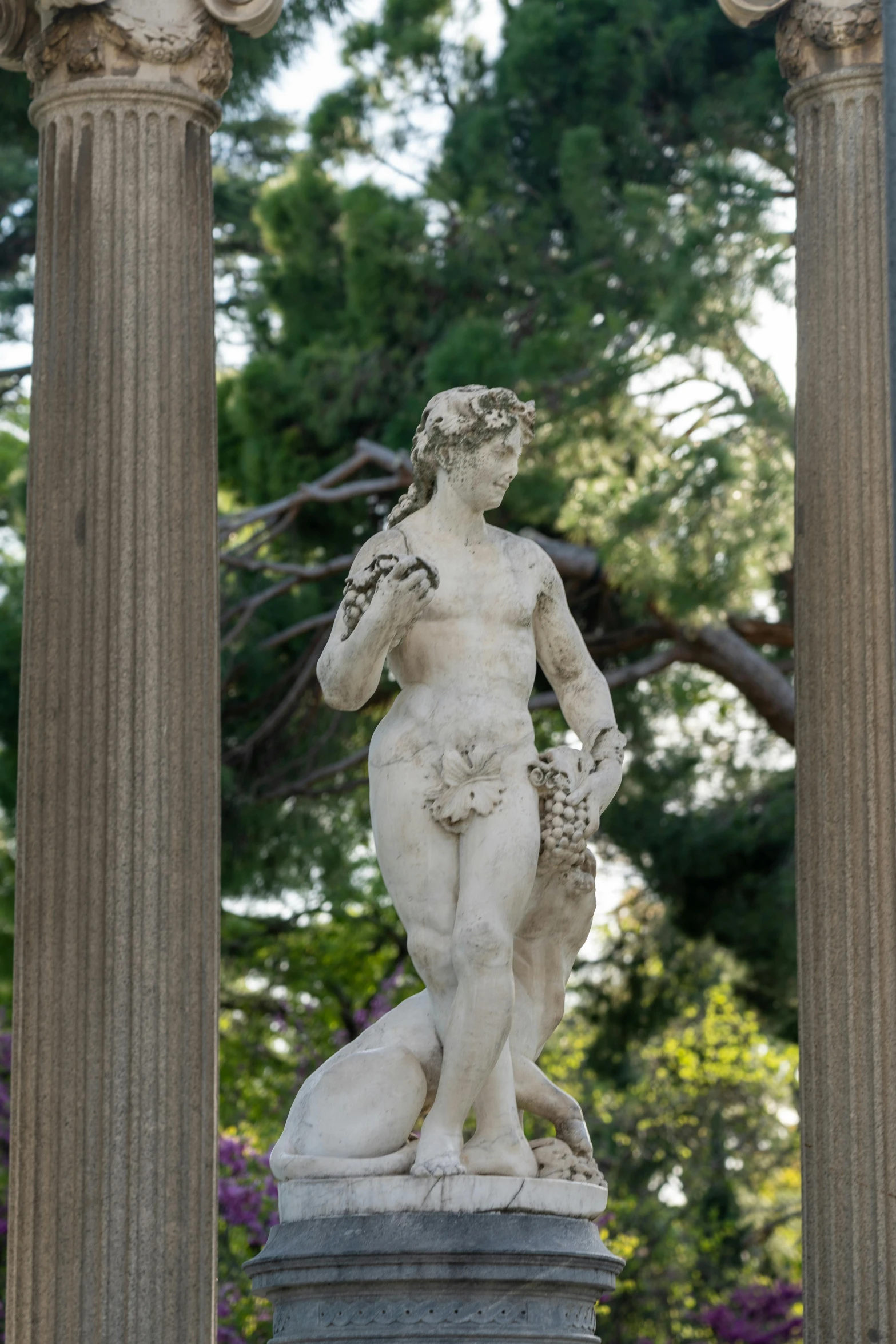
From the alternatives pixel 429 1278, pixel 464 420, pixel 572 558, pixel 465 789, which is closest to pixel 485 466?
pixel 464 420

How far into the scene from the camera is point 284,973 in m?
26.0

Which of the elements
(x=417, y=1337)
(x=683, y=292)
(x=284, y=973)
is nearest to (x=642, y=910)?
(x=284, y=973)

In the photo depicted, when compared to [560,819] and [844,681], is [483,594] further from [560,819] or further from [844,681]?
[844,681]

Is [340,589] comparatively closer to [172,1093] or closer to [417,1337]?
[172,1093]

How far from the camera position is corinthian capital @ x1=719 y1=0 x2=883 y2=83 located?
12.3m

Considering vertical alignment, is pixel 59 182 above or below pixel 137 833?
above

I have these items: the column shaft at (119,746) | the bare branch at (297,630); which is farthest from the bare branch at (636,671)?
the column shaft at (119,746)

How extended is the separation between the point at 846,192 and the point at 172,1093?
18.0 ft

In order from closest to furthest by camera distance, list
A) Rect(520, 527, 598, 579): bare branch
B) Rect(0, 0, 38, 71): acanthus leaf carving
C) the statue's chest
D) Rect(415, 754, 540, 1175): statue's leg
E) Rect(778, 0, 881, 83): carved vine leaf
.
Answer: Rect(415, 754, 540, 1175): statue's leg → the statue's chest → Rect(778, 0, 881, 83): carved vine leaf → Rect(0, 0, 38, 71): acanthus leaf carving → Rect(520, 527, 598, 579): bare branch

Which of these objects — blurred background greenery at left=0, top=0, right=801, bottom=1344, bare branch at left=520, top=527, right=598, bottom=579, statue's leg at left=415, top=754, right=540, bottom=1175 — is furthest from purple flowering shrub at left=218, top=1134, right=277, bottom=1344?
statue's leg at left=415, top=754, right=540, bottom=1175

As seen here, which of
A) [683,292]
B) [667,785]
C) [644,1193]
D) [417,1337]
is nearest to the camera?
[417,1337]

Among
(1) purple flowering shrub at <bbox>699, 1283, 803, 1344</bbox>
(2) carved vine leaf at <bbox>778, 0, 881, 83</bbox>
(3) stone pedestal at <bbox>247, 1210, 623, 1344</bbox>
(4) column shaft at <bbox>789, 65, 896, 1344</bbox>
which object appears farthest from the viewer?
(1) purple flowering shrub at <bbox>699, 1283, 803, 1344</bbox>

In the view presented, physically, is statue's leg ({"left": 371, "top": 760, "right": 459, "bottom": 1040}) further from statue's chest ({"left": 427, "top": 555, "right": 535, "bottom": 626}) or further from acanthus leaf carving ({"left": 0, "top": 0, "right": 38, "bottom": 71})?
acanthus leaf carving ({"left": 0, "top": 0, "right": 38, "bottom": 71})

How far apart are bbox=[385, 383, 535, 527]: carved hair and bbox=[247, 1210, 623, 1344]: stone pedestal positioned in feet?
9.69
